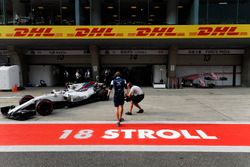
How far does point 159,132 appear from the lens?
6141 millimetres

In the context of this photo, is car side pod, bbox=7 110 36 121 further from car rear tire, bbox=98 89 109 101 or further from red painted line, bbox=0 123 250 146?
car rear tire, bbox=98 89 109 101

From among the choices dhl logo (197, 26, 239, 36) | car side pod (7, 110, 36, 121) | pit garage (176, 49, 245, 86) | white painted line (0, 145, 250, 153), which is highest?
dhl logo (197, 26, 239, 36)

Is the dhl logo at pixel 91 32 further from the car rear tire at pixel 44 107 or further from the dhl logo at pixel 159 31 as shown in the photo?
the car rear tire at pixel 44 107

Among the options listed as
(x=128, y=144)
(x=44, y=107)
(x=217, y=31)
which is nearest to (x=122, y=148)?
(x=128, y=144)

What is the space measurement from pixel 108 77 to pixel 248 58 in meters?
14.8

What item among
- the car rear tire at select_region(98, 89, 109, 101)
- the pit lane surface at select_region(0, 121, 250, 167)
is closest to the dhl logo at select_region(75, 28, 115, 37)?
the car rear tire at select_region(98, 89, 109, 101)

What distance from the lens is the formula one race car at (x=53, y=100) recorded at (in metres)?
7.86

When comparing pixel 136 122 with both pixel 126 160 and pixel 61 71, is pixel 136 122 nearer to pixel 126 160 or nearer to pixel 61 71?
pixel 126 160

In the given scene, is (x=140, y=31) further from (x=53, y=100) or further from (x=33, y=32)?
(x=53, y=100)

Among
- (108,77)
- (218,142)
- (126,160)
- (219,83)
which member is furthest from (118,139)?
(219,83)

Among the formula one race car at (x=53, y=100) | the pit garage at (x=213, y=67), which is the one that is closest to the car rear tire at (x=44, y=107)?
the formula one race car at (x=53, y=100)

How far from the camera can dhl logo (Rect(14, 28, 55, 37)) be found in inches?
656

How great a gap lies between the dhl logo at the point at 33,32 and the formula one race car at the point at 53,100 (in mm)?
7166

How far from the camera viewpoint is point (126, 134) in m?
5.98
